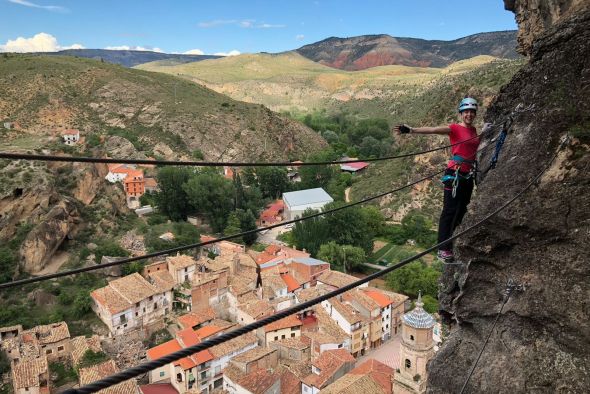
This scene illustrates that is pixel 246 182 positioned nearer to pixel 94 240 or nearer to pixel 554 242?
pixel 94 240

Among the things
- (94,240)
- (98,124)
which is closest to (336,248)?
(94,240)

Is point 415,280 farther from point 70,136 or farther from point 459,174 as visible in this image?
point 70,136

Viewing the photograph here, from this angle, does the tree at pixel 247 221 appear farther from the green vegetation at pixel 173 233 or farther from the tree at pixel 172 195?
the tree at pixel 172 195

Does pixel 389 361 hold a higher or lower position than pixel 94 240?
lower

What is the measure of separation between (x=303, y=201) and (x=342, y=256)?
14.0 meters

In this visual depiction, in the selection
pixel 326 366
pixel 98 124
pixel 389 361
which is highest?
pixel 98 124

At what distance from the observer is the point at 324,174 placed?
56.3 m

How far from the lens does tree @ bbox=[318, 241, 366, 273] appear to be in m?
35.5

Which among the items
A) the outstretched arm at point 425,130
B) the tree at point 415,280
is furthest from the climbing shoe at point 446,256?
the tree at point 415,280

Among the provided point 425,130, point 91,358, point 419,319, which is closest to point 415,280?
point 419,319

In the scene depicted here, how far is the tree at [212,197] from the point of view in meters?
43.9

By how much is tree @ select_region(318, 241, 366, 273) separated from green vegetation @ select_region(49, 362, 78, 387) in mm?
18624

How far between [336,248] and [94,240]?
18.7 meters

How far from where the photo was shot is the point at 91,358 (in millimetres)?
21938
